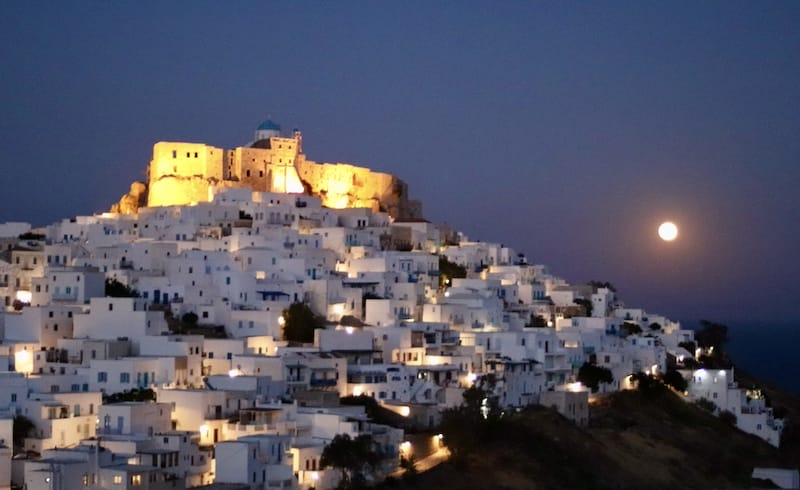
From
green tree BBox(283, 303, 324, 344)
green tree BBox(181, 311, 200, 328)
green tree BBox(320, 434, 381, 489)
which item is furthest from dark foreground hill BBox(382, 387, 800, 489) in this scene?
green tree BBox(181, 311, 200, 328)

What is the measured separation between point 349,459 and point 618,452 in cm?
1074

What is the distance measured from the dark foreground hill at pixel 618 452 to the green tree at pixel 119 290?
11.7m

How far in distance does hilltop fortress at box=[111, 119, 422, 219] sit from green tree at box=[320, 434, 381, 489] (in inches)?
972

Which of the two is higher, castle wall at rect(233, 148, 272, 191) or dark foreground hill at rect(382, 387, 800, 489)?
castle wall at rect(233, 148, 272, 191)

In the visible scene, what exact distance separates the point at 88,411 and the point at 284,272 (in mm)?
13261

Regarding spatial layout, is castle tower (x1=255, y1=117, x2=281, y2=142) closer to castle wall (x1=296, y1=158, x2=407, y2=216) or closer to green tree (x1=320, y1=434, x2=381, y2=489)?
castle wall (x1=296, y1=158, x2=407, y2=216)

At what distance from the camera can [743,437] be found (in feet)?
147

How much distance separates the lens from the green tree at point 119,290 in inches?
1654

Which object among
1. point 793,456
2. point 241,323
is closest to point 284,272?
point 241,323

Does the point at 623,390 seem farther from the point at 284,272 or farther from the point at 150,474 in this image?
the point at 150,474

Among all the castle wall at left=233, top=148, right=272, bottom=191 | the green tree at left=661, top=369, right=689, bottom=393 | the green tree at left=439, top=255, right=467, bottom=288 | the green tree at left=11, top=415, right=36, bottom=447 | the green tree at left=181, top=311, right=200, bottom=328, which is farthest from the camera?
the castle wall at left=233, top=148, right=272, bottom=191

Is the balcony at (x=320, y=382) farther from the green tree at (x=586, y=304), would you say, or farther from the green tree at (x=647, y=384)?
the green tree at (x=586, y=304)

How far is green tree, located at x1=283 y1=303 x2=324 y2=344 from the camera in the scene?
4022 centimetres

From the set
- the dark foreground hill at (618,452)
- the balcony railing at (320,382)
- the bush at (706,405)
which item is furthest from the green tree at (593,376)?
the balcony railing at (320,382)
